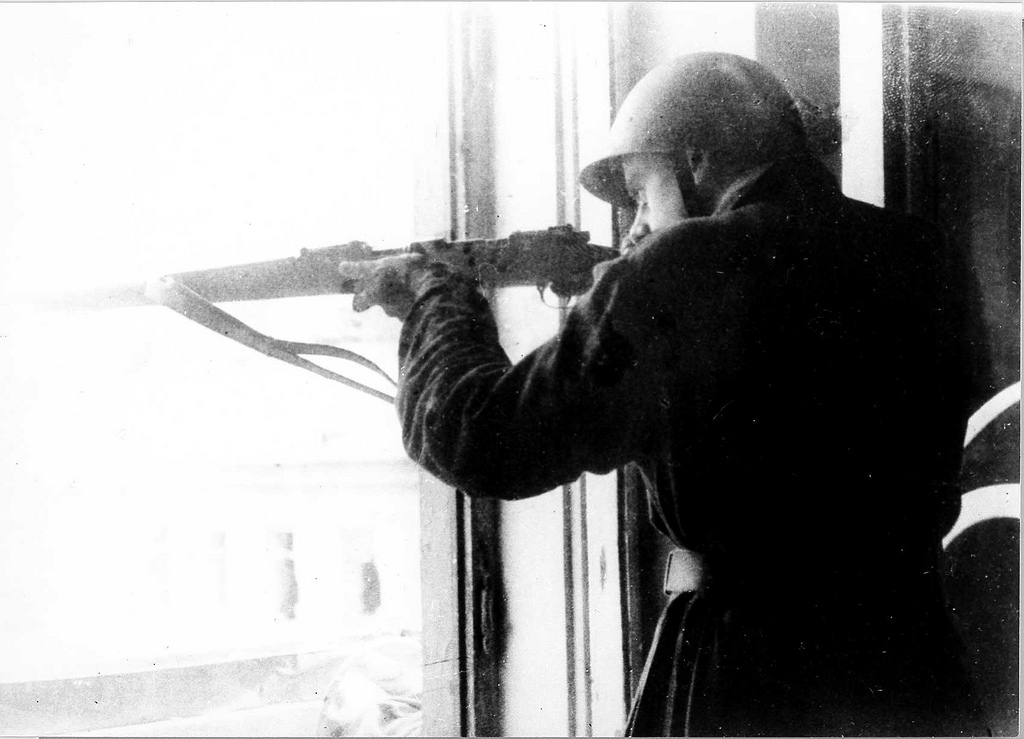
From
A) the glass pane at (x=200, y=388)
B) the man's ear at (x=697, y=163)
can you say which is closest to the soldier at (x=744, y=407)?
the man's ear at (x=697, y=163)

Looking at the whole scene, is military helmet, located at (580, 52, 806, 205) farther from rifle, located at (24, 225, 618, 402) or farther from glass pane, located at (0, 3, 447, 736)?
glass pane, located at (0, 3, 447, 736)

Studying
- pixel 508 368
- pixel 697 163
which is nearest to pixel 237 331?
pixel 508 368

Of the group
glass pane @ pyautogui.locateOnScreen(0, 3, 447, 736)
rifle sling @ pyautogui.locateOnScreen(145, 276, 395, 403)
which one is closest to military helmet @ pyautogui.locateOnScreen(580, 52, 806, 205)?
glass pane @ pyautogui.locateOnScreen(0, 3, 447, 736)

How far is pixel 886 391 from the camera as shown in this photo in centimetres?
77

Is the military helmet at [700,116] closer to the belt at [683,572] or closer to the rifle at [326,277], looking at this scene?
the rifle at [326,277]

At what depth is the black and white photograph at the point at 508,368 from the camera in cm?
75

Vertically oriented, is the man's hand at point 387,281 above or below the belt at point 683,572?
above

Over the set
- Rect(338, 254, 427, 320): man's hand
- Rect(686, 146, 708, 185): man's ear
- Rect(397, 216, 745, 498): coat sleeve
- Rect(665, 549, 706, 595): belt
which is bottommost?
Rect(665, 549, 706, 595): belt

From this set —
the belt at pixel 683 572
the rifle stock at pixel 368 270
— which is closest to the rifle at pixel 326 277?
the rifle stock at pixel 368 270

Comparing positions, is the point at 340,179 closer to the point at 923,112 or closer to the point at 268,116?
the point at 268,116

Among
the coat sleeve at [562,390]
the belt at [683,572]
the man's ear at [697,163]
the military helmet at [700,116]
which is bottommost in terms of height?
the belt at [683,572]

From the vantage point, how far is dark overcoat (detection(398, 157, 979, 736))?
742 millimetres

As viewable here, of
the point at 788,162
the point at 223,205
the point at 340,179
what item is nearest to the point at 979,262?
the point at 788,162

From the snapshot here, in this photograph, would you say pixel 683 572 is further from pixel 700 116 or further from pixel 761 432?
pixel 700 116
